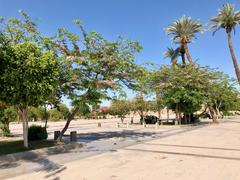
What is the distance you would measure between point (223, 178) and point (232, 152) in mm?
4948

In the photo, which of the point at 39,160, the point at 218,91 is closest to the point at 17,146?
the point at 39,160

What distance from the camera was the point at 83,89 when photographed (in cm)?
1529

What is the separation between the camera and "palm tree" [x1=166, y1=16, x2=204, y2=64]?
37219mm

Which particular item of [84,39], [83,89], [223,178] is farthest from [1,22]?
[223,178]

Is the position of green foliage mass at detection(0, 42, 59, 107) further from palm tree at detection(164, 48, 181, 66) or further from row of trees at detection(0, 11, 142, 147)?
palm tree at detection(164, 48, 181, 66)

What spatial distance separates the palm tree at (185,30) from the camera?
3722cm

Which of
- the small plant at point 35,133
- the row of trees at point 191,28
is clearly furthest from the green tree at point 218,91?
the small plant at point 35,133

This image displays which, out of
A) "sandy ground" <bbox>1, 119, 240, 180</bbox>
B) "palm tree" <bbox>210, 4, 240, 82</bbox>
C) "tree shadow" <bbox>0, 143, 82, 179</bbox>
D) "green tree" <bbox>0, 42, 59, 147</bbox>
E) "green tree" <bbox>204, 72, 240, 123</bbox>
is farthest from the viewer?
"palm tree" <bbox>210, 4, 240, 82</bbox>

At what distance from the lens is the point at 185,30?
1460 inches

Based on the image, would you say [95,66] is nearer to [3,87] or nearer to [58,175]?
[3,87]

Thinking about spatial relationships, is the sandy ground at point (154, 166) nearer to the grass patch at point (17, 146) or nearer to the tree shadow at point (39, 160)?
the tree shadow at point (39, 160)

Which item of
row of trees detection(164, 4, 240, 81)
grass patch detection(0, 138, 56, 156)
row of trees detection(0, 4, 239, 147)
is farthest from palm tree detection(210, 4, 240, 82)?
grass patch detection(0, 138, 56, 156)

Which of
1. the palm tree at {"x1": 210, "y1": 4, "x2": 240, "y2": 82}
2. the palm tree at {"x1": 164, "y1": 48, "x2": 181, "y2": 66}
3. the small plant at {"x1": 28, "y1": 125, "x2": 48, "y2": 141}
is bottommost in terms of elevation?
the small plant at {"x1": 28, "y1": 125, "x2": 48, "y2": 141}

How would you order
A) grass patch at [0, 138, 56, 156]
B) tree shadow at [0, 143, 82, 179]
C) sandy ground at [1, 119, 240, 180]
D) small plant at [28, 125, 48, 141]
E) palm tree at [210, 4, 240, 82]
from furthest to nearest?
1. palm tree at [210, 4, 240, 82]
2. small plant at [28, 125, 48, 141]
3. grass patch at [0, 138, 56, 156]
4. tree shadow at [0, 143, 82, 179]
5. sandy ground at [1, 119, 240, 180]
